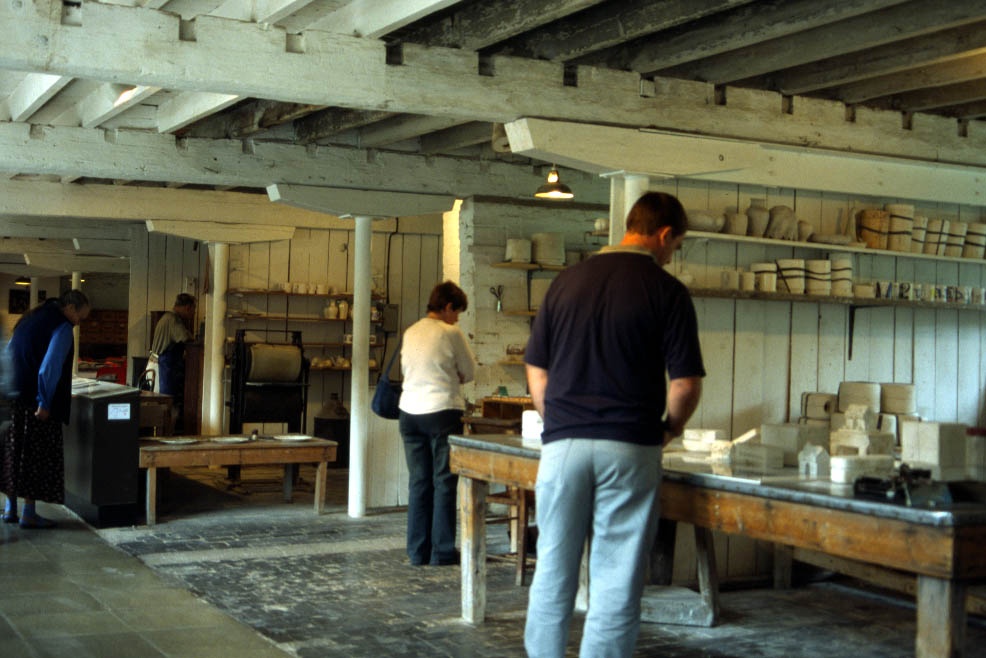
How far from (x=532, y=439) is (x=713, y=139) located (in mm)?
2212

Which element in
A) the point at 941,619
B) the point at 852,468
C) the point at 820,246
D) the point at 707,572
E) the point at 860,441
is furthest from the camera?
the point at 820,246

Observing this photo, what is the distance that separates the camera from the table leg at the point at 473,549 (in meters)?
5.70

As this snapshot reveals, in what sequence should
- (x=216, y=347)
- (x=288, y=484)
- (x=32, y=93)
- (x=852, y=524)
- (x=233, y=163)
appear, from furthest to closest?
(x=216, y=347), (x=288, y=484), (x=233, y=163), (x=32, y=93), (x=852, y=524)

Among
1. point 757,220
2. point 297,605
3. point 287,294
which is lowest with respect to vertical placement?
point 297,605

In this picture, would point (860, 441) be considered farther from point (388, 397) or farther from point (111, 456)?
point (111, 456)

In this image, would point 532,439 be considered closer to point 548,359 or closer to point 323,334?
point 548,359

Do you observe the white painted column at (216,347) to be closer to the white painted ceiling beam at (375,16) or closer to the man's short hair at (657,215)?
the white painted ceiling beam at (375,16)

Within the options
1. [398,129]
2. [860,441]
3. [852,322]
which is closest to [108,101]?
[398,129]

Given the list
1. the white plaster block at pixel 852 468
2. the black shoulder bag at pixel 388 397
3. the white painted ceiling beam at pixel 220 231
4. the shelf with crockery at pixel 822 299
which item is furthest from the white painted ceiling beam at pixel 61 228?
the white plaster block at pixel 852 468

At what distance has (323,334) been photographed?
13.9m

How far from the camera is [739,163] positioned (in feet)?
22.3

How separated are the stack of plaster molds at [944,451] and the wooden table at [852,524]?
28cm

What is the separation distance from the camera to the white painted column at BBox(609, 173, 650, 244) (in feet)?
21.7

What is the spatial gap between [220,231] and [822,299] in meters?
→ 6.78
